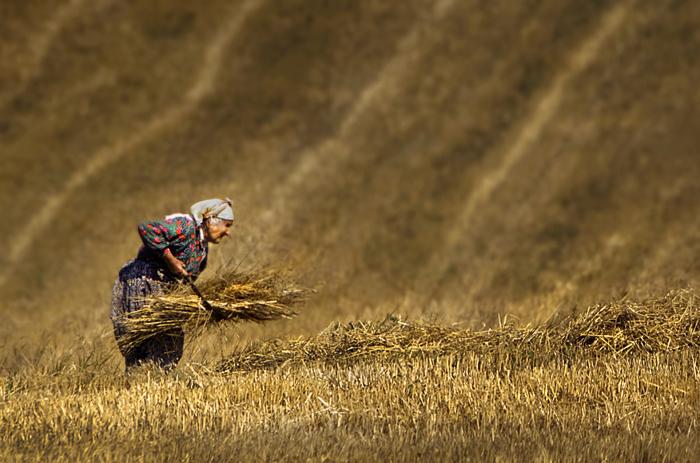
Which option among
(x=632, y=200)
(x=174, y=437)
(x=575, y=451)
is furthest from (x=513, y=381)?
(x=632, y=200)

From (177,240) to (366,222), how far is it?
7.65 m

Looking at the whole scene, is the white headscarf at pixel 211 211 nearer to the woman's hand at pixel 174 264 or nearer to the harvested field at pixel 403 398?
the woman's hand at pixel 174 264

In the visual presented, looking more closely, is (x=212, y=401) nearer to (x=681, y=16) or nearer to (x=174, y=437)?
(x=174, y=437)

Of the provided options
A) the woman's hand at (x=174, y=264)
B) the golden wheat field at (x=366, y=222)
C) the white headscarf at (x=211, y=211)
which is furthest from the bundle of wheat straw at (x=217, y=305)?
the white headscarf at (x=211, y=211)

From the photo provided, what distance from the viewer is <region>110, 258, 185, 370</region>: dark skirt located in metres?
7.24

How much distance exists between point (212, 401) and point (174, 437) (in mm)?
853

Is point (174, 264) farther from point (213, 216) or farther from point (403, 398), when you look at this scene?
point (403, 398)

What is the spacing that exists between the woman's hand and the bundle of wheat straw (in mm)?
137

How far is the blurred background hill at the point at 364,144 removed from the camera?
44.0 feet

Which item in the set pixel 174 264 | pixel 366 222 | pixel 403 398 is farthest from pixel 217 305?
pixel 366 222

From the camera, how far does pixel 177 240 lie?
7.02 meters

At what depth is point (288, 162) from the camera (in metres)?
16.1

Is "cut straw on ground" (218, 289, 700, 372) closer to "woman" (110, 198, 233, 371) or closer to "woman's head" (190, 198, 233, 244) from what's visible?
"woman" (110, 198, 233, 371)

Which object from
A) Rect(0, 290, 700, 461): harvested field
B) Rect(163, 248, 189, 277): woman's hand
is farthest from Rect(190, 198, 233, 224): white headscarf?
Rect(0, 290, 700, 461): harvested field
